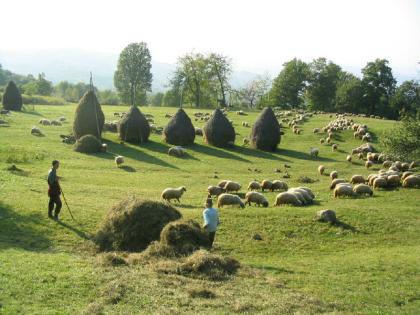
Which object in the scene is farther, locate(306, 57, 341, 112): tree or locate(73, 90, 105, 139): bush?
locate(306, 57, 341, 112): tree

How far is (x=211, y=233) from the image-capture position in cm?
1831

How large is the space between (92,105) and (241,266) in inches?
1391

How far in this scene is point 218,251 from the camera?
1955 centimetres

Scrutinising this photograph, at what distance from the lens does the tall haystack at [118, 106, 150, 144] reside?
50.4 meters

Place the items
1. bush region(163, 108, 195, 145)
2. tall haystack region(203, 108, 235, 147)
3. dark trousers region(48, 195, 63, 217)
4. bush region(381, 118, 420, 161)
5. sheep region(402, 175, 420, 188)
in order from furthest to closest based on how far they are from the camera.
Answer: tall haystack region(203, 108, 235, 147) < bush region(163, 108, 195, 145) < bush region(381, 118, 420, 161) < sheep region(402, 175, 420, 188) < dark trousers region(48, 195, 63, 217)

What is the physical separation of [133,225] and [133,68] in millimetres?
103950

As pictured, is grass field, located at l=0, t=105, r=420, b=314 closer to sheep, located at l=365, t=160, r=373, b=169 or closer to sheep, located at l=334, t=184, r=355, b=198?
sheep, located at l=334, t=184, r=355, b=198

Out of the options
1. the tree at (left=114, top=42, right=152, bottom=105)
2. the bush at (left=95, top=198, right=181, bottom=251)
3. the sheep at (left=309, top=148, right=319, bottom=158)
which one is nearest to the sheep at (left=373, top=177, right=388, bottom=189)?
the sheep at (left=309, top=148, right=319, bottom=158)

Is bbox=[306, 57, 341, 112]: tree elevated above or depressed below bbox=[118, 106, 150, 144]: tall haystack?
above

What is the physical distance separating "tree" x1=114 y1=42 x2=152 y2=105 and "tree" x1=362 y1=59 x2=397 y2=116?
51.8 m

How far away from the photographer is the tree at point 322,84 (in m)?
104

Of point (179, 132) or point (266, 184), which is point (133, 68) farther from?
point (266, 184)

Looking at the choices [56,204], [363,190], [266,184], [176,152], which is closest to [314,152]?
[176,152]

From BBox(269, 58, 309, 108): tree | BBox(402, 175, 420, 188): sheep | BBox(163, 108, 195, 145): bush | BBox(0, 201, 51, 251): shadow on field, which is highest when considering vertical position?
BBox(269, 58, 309, 108): tree
